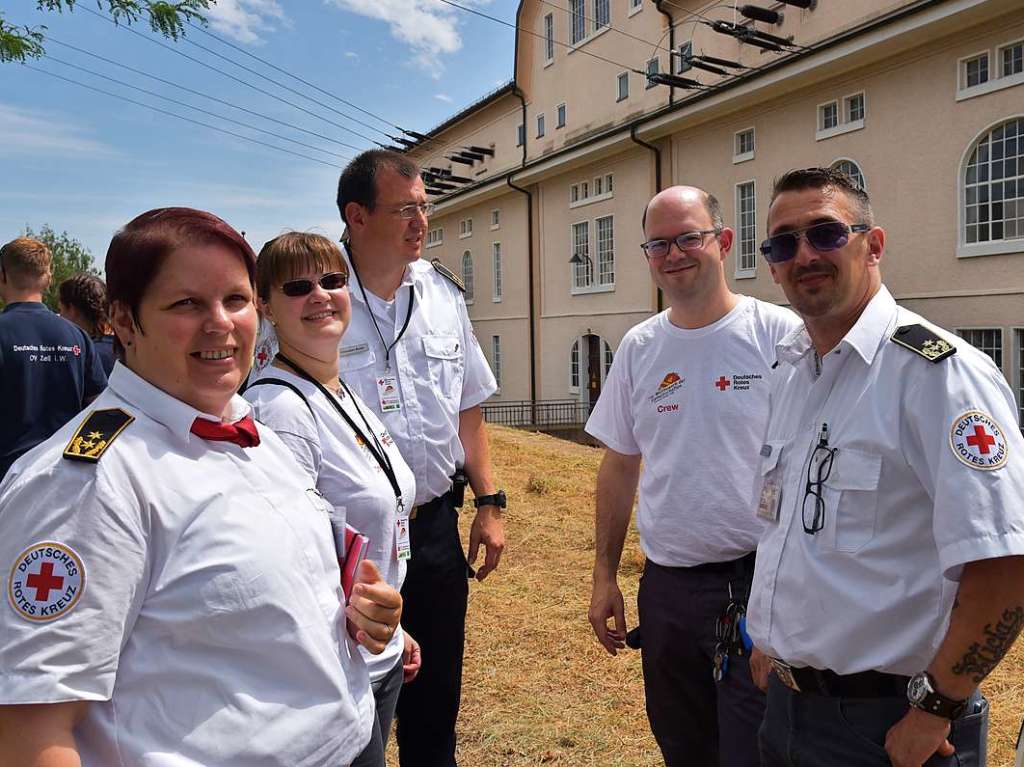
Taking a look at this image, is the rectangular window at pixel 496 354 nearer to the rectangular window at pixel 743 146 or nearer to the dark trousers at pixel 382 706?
the rectangular window at pixel 743 146

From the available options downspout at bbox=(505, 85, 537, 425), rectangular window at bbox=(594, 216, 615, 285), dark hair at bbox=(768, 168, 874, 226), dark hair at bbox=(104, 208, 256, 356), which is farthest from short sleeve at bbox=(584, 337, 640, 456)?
downspout at bbox=(505, 85, 537, 425)

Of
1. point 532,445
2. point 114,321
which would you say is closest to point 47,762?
point 114,321

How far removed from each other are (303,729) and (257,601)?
0.30m

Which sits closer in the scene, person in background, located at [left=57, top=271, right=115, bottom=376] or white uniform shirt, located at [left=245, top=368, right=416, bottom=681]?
white uniform shirt, located at [left=245, top=368, right=416, bottom=681]

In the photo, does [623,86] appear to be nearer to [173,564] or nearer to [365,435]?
[365,435]

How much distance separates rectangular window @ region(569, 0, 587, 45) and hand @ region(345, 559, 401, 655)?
108 ft

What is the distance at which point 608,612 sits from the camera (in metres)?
3.58

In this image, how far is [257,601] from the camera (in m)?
1.53

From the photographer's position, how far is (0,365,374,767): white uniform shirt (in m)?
1.31

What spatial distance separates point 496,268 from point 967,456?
113 ft

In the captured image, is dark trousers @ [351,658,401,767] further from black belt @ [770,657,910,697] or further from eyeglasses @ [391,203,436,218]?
eyeglasses @ [391,203,436,218]

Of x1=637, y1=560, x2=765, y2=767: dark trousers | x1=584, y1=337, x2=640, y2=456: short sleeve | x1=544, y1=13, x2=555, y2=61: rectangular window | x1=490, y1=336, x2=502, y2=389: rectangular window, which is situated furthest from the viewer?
x1=490, y1=336, x2=502, y2=389: rectangular window

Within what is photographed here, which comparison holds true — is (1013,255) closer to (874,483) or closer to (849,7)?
(849,7)

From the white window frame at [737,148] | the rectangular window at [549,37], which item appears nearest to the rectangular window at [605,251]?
the white window frame at [737,148]
